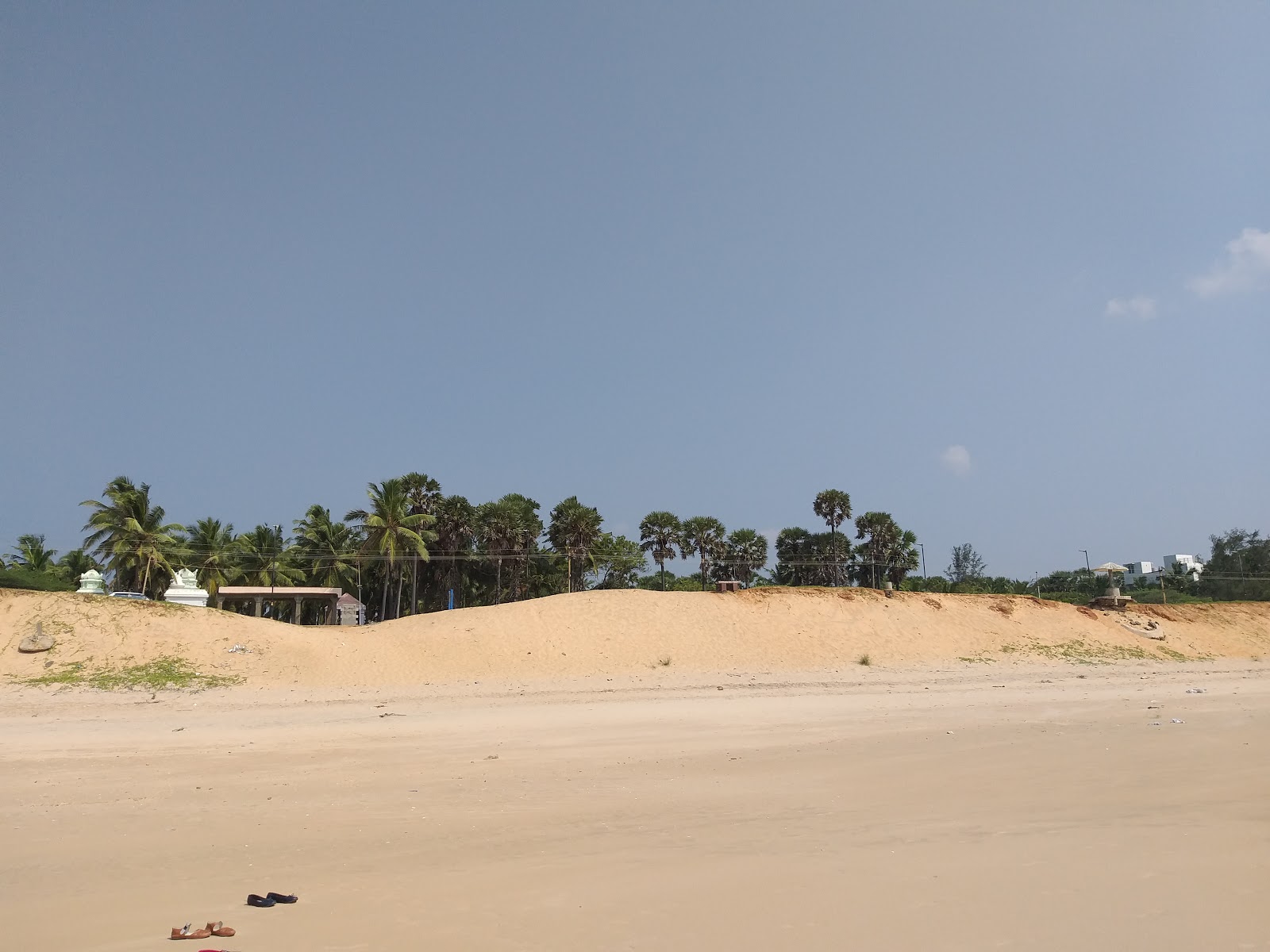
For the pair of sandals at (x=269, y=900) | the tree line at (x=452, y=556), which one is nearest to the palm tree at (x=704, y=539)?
the tree line at (x=452, y=556)

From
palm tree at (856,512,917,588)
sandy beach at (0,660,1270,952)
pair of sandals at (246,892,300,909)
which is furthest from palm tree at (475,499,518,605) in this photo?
pair of sandals at (246,892,300,909)

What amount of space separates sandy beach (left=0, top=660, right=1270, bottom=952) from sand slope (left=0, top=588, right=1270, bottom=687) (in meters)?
7.98

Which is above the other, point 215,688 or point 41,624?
point 41,624

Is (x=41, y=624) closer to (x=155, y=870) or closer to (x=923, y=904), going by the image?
(x=155, y=870)

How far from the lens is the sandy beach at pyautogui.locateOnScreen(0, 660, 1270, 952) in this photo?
5.82 meters

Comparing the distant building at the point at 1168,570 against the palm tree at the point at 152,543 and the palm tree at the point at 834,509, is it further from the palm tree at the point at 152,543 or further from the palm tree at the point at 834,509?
the palm tree at the point at 152,543

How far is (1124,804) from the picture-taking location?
927cm

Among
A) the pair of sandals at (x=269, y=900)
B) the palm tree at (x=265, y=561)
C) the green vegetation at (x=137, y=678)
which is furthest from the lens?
the palm tree at (x=265, y=561)

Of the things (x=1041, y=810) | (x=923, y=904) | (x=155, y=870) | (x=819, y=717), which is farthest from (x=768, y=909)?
(x=819, y=717)

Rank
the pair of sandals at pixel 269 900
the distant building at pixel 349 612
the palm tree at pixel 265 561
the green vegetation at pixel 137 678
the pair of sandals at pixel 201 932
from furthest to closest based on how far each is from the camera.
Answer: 1. the palm tree at pixel 265 561
2. the distant building at pixel 349 612
3. the green vegetation at pixel 137 678
4. the pair of sandals at pixel 269 900
5. the pair of sandals at pixel 201 932

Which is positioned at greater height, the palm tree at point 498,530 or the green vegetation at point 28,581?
the palm tree at point 498,530

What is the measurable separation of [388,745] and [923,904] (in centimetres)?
981

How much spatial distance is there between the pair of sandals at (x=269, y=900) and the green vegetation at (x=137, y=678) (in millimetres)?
18030

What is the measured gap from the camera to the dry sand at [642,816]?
5875 millimetres
